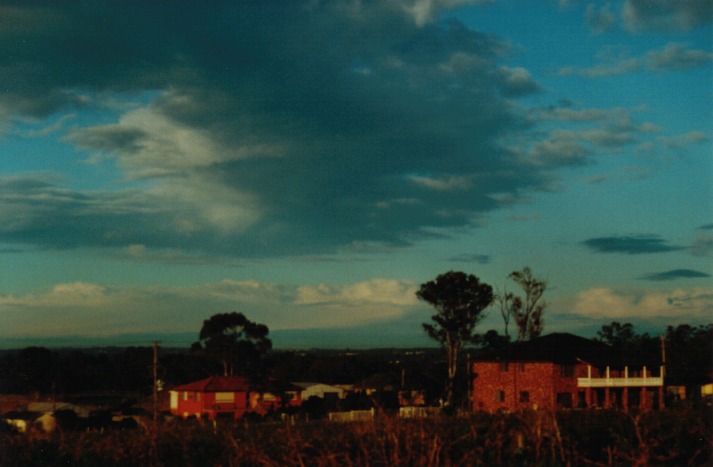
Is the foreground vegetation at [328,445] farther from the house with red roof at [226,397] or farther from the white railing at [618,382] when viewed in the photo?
the house with red roof at [226,397]

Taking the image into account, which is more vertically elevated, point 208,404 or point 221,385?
point 221,385

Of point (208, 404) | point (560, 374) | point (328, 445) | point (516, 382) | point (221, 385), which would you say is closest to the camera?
point (328, 445)

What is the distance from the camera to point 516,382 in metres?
53.6

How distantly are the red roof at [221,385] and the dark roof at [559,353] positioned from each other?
1666 centimetres

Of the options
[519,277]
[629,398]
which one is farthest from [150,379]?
[629,398]

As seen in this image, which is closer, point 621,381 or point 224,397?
point 621,381

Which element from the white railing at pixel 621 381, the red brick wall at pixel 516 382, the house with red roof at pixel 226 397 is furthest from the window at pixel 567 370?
the house with red roof at pixel 226 397

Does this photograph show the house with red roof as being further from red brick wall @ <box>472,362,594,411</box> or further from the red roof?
red brick wall @ <box>472,362,594,411</box>

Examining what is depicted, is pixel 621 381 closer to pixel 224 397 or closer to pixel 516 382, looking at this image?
pixel 516 382

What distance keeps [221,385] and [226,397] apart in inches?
39.5

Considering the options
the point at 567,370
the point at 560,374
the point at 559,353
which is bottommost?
the point at 560,374

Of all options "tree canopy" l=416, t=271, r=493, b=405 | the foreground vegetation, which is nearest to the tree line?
"tree canopy" l=416, t=271, r=493, b=405

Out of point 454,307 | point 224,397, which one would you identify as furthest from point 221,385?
point 454,307

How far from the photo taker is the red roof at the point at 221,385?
56.6 m
